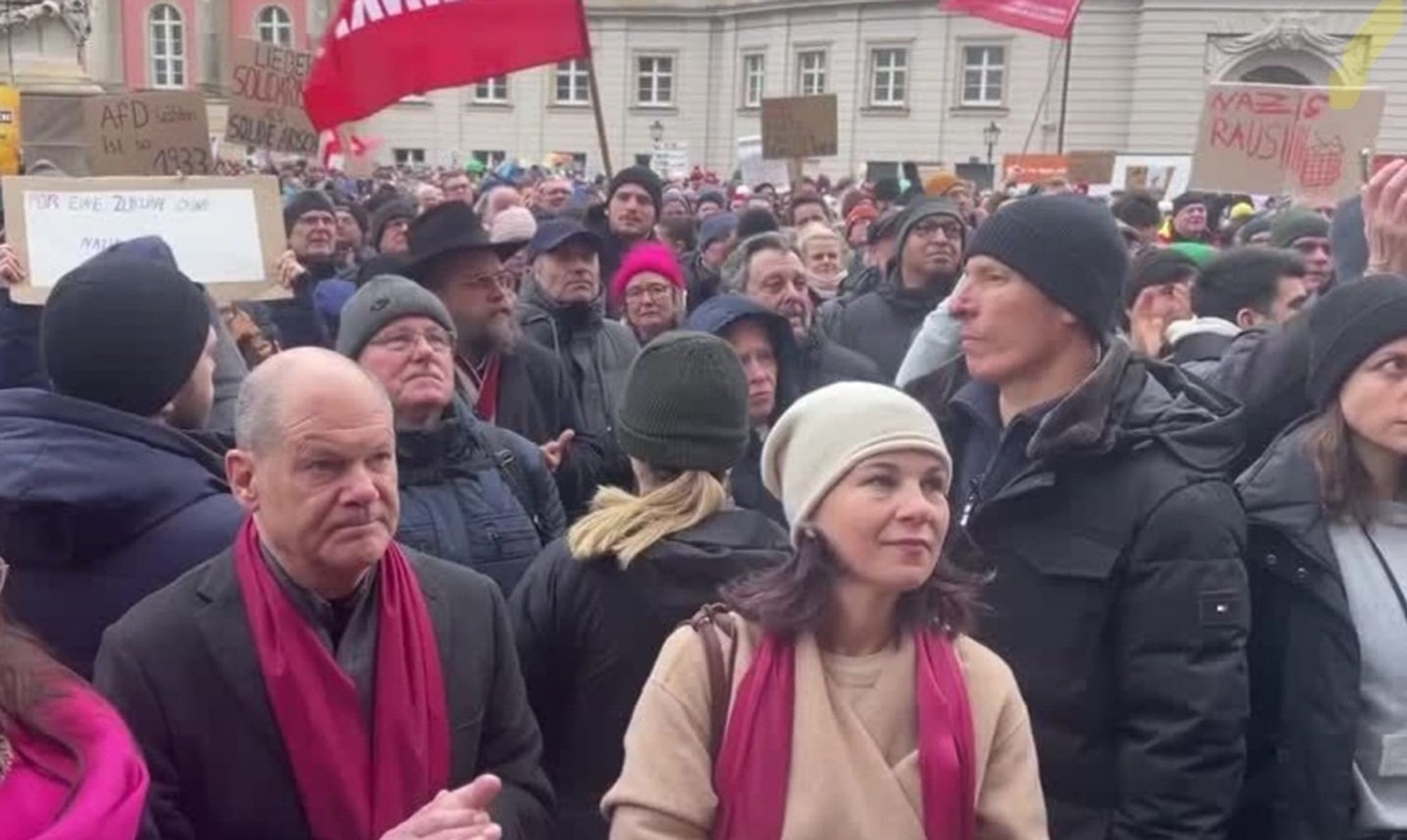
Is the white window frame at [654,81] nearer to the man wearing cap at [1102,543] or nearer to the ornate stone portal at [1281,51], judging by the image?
the ornate stone portal at [1281,51]

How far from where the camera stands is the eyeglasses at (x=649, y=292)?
6043 mm

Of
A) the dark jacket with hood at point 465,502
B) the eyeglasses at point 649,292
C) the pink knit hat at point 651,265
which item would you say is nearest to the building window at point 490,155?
the pink knit hat at point 651,265

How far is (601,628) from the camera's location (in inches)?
120

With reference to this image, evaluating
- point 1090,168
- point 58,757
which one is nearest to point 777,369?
point 58,757

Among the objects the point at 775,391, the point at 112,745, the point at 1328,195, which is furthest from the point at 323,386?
the point at 1328,195

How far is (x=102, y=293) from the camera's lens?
3.01 meters

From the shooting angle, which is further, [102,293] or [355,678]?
[102,293]

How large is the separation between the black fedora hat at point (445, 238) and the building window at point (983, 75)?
43393 millimetres

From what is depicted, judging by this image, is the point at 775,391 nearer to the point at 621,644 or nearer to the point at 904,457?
the point at 621,644

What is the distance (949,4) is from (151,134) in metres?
5.51

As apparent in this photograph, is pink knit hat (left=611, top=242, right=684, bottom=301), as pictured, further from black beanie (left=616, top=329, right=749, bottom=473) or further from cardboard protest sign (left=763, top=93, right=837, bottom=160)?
cardboard protest sign (left=763, top=93, right=837, bottom=160)

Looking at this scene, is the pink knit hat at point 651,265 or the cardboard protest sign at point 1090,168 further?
the cardboard protest sign at point 1090,168

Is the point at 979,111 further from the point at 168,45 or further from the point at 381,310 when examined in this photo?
the point at 381,310

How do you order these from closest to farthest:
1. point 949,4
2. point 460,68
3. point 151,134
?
point 460,68
point 151,134
point 949,4
